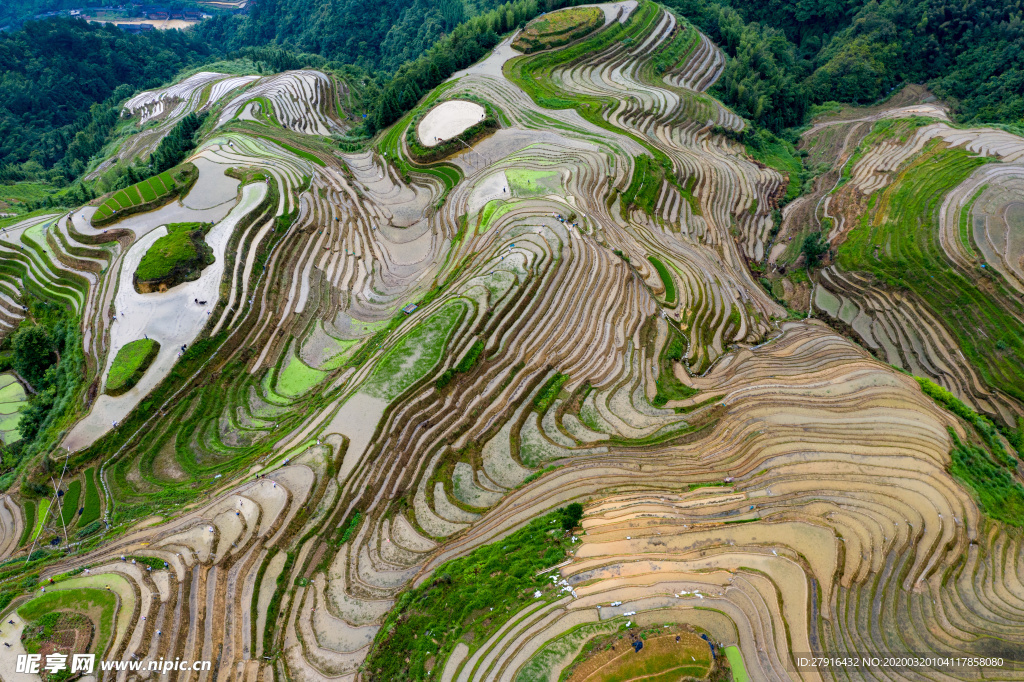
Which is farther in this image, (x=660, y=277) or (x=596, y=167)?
(x=596, y=167)

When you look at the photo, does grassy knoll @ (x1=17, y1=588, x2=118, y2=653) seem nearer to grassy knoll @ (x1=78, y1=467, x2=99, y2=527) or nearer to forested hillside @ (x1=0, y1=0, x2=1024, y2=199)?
grassy knoll @ (x1=78, y1=467, x2=99, y2=527)

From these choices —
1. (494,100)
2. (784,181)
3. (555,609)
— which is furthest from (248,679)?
(784,181)

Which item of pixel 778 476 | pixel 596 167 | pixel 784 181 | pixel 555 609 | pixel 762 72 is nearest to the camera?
pixel 555 609

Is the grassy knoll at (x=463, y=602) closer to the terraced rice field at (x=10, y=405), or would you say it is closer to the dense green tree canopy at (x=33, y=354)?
the terraced rice field at (x=10, y=405)

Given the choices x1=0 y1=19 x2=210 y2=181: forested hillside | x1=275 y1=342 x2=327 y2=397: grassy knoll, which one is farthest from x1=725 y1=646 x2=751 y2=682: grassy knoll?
x1=0 y1=19 x2=210 y2=181: forested hillside

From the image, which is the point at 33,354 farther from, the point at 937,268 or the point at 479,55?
the point at 937,268

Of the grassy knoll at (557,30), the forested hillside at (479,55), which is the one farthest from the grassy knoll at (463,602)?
the grassy knoll at (557,30)

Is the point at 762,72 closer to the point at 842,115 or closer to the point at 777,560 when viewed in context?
the point at 842,115
